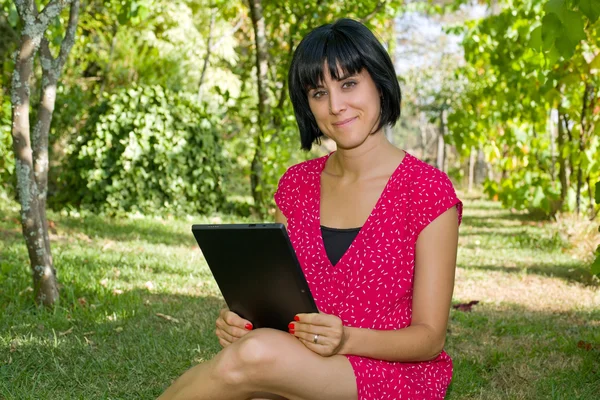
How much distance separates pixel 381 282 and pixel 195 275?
3.31 meters

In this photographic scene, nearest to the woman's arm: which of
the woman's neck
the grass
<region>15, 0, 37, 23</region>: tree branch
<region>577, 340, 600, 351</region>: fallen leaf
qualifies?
the woman's neck

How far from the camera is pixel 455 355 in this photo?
3.81 m

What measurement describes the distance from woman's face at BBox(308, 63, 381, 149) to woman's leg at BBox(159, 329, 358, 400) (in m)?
0.71

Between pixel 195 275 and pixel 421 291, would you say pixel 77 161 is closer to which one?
pixel 195 275

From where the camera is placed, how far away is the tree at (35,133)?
4039 mm

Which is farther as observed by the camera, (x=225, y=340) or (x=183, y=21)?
(x=183, y=21)

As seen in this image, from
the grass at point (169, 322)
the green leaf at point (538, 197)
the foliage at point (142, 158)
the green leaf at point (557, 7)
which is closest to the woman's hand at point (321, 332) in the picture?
the grass at point (169, 322)

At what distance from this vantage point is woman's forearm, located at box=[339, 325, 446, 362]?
2201 millimetres

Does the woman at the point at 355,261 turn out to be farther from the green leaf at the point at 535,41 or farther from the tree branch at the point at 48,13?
the tree branch at the point at 48,13

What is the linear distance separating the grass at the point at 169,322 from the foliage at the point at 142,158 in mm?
1226

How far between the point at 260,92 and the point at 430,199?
678cm

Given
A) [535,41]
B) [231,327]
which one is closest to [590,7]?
[535,41]

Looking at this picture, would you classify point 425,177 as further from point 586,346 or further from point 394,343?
point 586,346

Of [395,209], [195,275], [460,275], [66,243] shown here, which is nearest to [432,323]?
[395,209]
